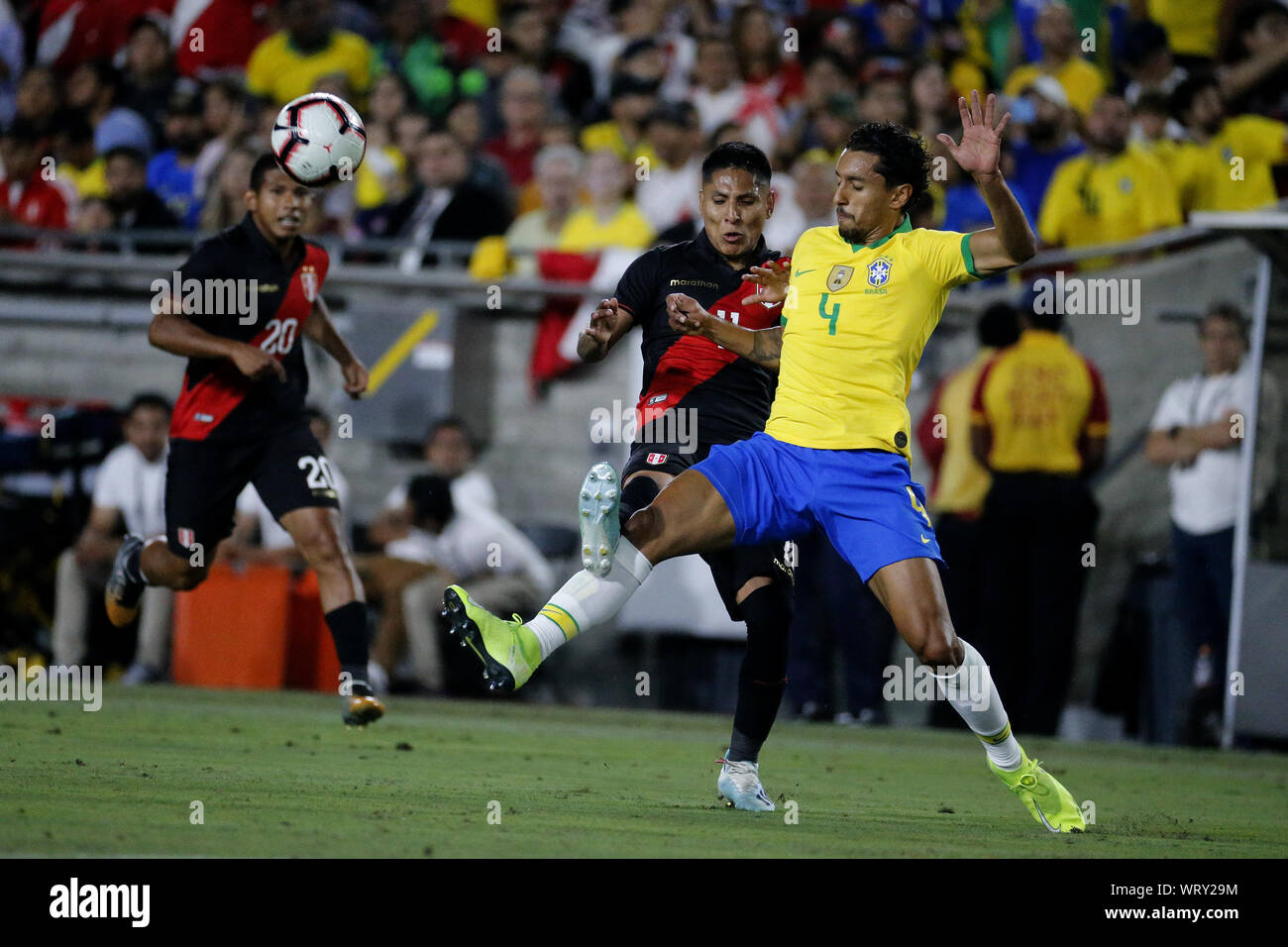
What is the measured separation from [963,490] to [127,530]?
6286 millimetres

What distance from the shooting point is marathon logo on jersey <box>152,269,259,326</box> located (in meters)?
8.67

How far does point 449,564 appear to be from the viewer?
13.5 metres

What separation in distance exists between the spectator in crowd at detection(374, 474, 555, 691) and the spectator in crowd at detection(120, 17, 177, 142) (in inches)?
231

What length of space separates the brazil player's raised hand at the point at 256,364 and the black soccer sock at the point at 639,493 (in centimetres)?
209

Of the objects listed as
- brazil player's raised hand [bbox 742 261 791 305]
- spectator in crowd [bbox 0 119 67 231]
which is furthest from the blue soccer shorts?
spectator in crowd [bbox 0 119 67 231]

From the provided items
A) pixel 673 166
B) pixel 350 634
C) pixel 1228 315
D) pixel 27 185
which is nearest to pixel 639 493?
pixel 350 634

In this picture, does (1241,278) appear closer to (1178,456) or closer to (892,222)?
(1178,456)

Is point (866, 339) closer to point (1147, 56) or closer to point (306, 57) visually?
point (1147, 56)

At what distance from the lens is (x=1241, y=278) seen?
12727 millimetres

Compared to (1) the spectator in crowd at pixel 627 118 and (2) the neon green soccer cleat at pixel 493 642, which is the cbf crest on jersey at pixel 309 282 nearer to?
(2) the neon green soccer cleat at pixel 493 642

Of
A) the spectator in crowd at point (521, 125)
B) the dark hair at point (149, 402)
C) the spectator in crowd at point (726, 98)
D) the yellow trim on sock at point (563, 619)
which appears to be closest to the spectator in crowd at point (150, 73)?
the spectator in crowd at point (521, 125)

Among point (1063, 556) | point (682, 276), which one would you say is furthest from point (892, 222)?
point (1063, 556)

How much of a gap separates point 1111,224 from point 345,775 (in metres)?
8.21

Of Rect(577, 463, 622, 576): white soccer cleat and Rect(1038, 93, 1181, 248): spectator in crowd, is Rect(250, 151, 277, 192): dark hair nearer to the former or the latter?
Rect(577, 463, 622, 576): white soccer cleat
